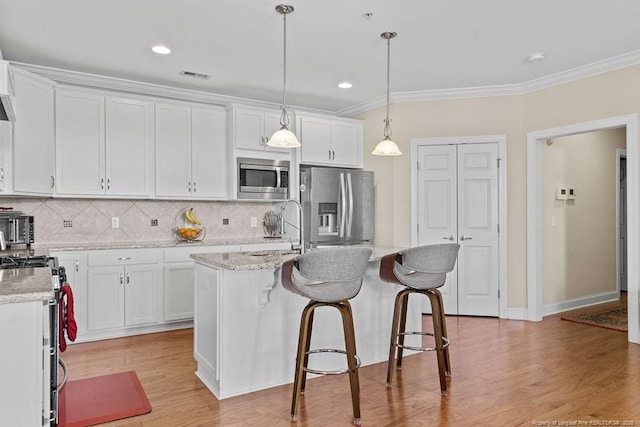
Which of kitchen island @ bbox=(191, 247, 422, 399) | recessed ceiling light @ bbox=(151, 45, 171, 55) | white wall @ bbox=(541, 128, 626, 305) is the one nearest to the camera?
kitchen island @ bbox=(191, 247, 422, 399)

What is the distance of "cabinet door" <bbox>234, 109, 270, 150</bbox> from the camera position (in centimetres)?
491

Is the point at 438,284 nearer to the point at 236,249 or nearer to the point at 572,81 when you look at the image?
the point at 236,249

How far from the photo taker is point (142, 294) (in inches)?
167

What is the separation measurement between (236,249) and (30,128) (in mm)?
2153

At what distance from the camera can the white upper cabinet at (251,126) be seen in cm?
489

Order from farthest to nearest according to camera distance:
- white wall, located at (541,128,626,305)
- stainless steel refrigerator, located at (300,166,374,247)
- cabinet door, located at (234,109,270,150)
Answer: white wall, located at (541,128,626,305), stainless steel refrigerator, located at (300,166,374,247), cabinet door, located at (234,109,270,150)

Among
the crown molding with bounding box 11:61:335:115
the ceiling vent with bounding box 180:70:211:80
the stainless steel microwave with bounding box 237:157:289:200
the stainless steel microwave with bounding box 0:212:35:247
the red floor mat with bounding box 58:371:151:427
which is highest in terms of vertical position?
the ceiling vent with bounding box 180:70:211:80

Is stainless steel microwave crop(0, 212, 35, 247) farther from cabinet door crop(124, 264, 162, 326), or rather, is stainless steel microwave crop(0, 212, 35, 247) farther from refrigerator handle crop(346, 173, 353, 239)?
refrigerator handle crop(346, 173, 353, 239)

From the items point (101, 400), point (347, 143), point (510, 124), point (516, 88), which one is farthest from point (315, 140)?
point (101, 400)

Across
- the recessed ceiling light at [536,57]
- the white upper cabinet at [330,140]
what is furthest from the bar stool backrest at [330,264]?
the white upper cabinet at [330,140]

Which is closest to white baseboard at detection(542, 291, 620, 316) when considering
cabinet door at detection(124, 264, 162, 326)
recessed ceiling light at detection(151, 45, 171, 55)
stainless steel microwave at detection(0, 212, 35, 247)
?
cabinet door at detection(124, 264, 162, 326)

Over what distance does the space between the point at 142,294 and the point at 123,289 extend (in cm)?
18

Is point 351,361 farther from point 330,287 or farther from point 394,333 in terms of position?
point 394,333

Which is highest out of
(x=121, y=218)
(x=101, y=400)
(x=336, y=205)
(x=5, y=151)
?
(x=5, y=151)
